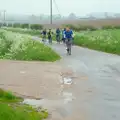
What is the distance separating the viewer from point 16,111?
9383 millimetres

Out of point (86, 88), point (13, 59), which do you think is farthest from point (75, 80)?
point (13, 59)

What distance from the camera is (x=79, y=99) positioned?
12125 mm

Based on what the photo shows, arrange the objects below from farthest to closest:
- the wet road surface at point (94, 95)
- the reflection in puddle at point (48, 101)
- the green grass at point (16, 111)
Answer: the reflection in puddle at point (48, 101)
the wet road surface at point (94, 95)
the green grass at point (16, 111)

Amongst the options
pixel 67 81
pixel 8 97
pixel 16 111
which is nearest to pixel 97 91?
pixel 67 81

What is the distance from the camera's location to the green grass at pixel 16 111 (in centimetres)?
884

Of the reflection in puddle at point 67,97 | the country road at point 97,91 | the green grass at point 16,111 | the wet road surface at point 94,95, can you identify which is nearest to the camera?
the green grass at point 16,111

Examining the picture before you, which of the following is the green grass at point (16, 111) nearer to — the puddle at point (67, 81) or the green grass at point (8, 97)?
the green grass at point (8, 97)

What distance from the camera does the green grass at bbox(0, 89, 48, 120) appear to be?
29.0ft

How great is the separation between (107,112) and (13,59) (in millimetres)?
13178

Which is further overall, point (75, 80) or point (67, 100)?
point (75, 80)

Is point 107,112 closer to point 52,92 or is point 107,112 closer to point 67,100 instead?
point 67,100

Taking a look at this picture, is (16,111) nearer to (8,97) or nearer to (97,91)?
(8,97)

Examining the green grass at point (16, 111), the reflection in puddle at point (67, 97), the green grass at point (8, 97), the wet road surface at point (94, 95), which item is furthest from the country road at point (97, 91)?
the green grass at point (8, 97)

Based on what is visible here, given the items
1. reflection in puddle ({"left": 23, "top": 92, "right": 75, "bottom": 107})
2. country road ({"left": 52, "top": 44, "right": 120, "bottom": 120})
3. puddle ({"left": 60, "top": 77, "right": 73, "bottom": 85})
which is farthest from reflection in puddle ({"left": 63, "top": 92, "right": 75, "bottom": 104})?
puddle ({"left": 60, "top": 77, "right": 73, "bottom": 85})
